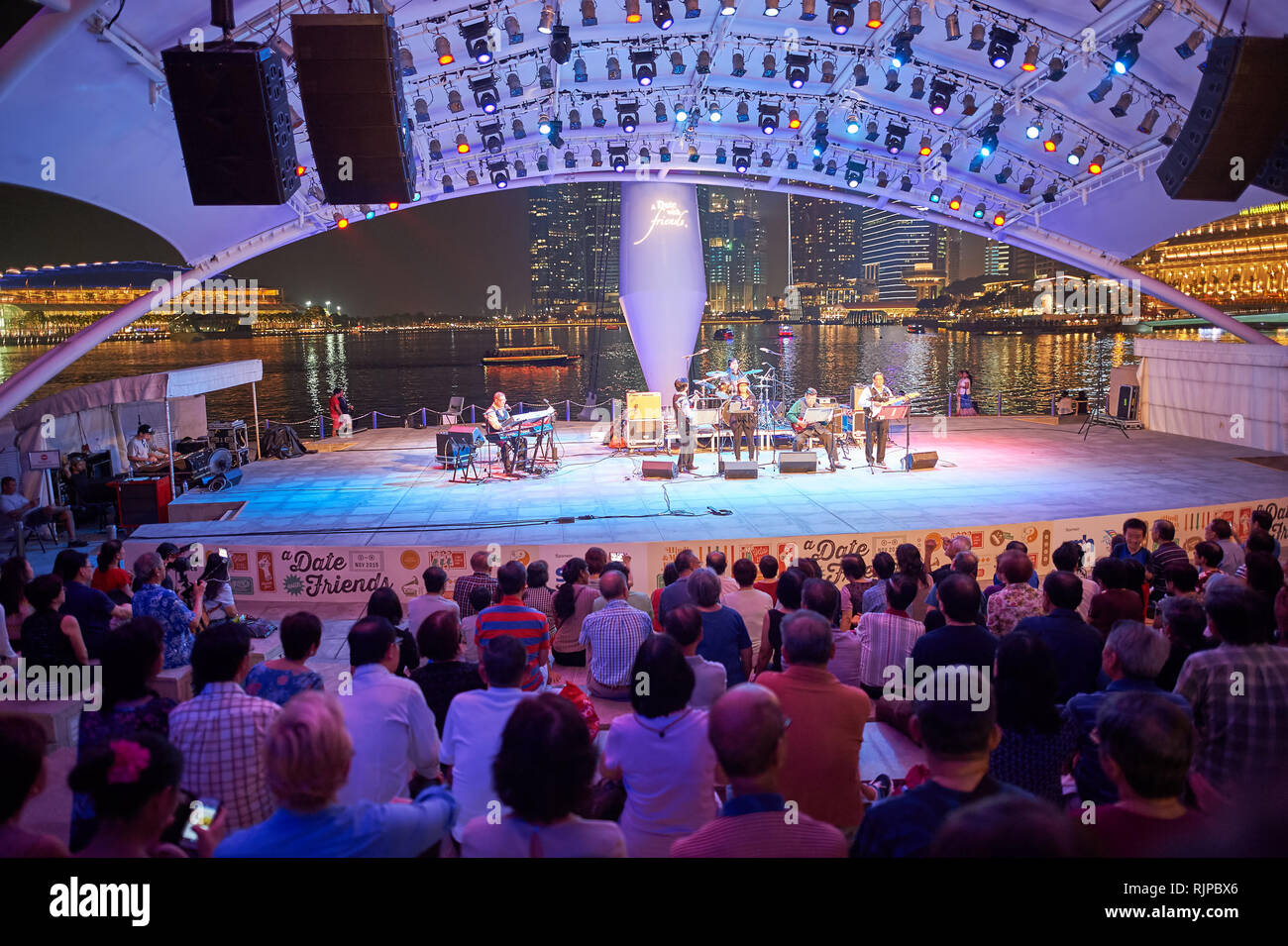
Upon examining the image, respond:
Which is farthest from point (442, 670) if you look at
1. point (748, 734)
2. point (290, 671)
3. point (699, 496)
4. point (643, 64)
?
point (643, 64)

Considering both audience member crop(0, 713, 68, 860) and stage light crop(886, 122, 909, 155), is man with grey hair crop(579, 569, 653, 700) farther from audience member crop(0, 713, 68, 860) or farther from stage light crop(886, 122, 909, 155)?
stage light crop(886, 122, 909, 155)

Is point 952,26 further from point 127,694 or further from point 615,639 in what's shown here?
point 127,694

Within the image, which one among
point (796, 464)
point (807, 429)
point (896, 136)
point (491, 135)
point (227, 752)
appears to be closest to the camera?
point (227, 752)

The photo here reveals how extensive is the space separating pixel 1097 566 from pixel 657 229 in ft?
54.8

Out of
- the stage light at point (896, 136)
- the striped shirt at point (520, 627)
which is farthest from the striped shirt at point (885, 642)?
the stage light at point (896, 136)

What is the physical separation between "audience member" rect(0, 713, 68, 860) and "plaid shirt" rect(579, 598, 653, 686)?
2832 millimetres

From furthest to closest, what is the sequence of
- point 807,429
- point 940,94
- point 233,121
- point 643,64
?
point 807,429
point 940,94
point 643,64
point 233,121

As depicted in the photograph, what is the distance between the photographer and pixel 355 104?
8344mm

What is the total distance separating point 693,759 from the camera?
2736 millimetres

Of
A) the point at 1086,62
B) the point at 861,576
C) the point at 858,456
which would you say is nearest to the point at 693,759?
the point at 861,576

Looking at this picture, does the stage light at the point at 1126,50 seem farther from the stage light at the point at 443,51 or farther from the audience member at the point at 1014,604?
the audience member at the point at 1014,604

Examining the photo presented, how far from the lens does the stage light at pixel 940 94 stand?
48.8 ft

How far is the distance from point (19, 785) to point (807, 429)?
1452 centimetres

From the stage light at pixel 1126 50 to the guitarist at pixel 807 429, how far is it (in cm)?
661
